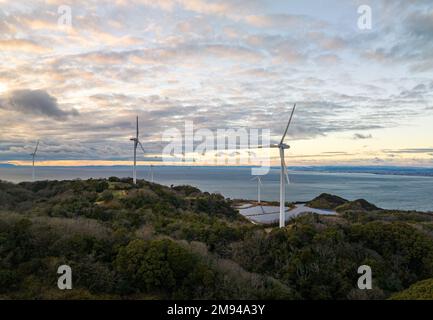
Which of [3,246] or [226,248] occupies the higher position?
[3,246]

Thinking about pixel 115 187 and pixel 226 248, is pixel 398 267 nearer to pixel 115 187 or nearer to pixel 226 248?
pixel 226 248

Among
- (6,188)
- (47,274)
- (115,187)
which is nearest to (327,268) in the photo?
(47,274)
